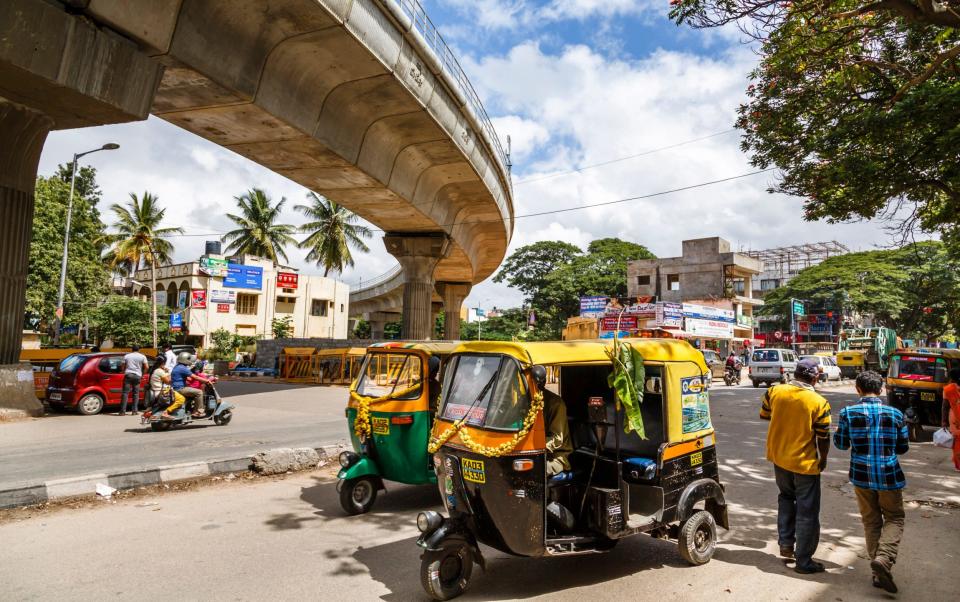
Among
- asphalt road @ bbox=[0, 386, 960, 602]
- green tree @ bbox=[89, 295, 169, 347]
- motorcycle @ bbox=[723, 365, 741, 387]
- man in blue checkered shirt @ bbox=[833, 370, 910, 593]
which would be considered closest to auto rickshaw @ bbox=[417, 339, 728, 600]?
asphalt road @ bbox=[0, 386, 960, 602]

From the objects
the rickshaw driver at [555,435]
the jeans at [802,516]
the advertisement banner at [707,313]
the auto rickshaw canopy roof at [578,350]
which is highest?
the advertisement banner at [707,313]

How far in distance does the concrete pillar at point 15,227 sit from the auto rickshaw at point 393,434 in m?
10.3

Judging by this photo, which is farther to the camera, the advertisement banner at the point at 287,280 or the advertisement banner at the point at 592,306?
the advertisement banner at the point at 592,306

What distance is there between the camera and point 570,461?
5.25m

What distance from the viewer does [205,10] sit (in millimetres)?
9695

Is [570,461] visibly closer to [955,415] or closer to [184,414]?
[955,415]

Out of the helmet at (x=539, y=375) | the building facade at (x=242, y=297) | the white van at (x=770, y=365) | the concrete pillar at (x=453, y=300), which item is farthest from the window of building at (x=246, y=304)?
the helmet at (x=539, y=375)

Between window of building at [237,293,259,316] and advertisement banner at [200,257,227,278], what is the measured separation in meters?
2.36

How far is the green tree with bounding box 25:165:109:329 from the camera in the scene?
3016 centimetres

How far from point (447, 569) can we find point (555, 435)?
4.41 ft

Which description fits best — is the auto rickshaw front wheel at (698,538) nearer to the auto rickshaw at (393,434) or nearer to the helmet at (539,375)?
the helmet at (539,375)

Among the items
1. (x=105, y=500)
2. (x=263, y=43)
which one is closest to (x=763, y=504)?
(x=105, y=500)

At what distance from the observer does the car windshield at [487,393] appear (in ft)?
14.3

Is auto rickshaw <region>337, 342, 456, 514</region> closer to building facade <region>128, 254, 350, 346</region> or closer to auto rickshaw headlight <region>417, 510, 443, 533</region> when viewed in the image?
auto rickshaw headlight <region>417, 510, 443, 533</region>
